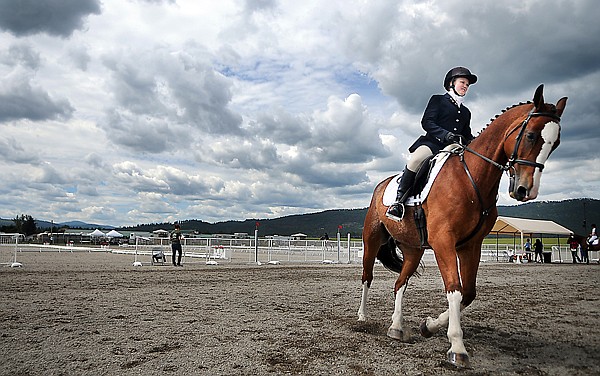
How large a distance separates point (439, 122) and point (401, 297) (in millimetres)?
2304

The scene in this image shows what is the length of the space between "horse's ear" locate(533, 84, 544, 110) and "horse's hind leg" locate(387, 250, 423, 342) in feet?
8.11

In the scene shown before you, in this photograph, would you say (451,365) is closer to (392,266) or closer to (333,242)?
(392,266)

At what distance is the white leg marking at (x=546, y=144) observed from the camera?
4.10 m

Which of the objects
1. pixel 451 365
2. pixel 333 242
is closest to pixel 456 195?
pixel 451 365

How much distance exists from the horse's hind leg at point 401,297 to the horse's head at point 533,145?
6.74ft

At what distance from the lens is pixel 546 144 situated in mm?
4129

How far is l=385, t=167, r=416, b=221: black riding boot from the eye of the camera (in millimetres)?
5380

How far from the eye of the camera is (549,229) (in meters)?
38.8

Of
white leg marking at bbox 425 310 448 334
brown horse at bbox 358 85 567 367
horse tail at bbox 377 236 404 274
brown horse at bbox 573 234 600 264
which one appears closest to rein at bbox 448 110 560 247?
brown horse at bbox 358 85 567 367

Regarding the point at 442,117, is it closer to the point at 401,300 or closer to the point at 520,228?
the point at 401,300

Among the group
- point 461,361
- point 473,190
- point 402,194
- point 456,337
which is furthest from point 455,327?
point 402,194

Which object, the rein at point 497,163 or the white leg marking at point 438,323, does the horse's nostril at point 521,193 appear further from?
the white leg marking at point 438,323

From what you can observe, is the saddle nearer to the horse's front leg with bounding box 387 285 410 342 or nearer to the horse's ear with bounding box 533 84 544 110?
the horse's front leg with bounding box 387 285 410 342

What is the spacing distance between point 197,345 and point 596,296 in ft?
31.3
